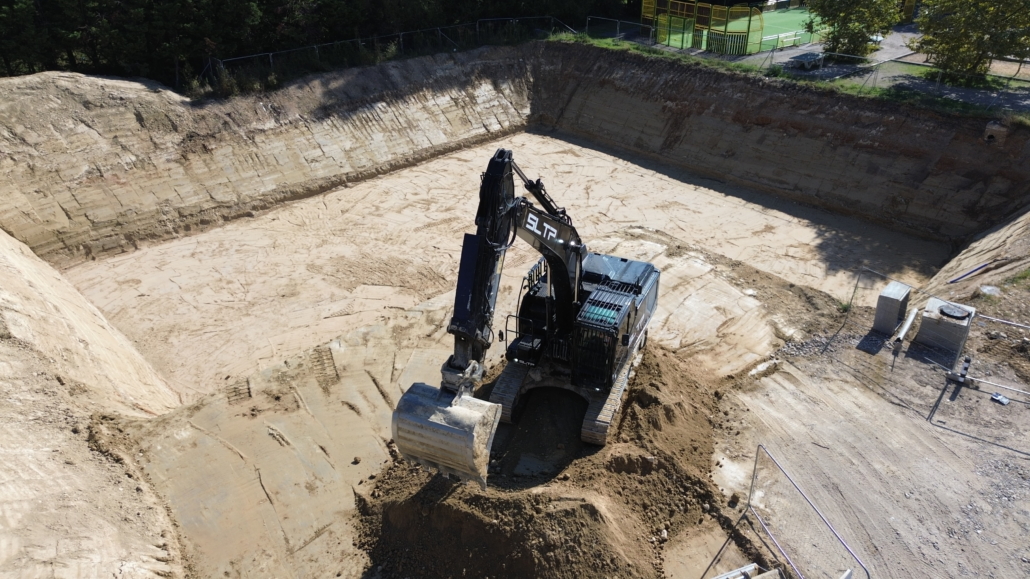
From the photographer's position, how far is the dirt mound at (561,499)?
9.16 m

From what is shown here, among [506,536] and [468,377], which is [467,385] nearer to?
[468,377]

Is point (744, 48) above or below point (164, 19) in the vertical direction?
below

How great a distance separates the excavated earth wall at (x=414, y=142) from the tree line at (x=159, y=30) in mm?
2124

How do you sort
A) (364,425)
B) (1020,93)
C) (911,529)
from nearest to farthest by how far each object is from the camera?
1. (911,529)
2. (364,425)
3. (1020,93)

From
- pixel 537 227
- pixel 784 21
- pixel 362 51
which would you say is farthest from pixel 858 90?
pixel 362 51

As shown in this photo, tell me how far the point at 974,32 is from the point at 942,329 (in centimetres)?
1422

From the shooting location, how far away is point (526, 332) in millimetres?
12438

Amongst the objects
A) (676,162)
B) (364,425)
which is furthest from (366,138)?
(364,425)

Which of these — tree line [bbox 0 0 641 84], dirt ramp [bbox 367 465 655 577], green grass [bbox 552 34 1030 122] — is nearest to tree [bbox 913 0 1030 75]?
green grass [bbox 552 34 1030 122]

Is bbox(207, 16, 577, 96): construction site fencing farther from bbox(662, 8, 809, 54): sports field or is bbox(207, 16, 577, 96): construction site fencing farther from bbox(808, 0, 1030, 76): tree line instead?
bbox(808, 0, 1030, 76): tree line

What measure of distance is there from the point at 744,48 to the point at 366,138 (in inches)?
634

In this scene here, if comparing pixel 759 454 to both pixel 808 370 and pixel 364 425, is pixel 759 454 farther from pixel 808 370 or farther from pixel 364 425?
pixel 364 425

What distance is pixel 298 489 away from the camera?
11328 millimetres

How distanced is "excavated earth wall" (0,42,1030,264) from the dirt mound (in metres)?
12.3
